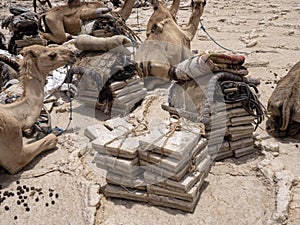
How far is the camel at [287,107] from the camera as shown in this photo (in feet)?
19.7

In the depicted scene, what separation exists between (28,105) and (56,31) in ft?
20.4

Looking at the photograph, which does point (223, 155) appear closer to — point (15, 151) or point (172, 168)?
point (172, 168)

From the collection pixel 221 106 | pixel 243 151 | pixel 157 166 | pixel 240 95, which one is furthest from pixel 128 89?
pixel 157 166

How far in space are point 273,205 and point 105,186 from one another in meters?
2.04

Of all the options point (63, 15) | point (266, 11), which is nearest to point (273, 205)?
point (63, 15)

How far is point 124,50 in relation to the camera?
7422 mm

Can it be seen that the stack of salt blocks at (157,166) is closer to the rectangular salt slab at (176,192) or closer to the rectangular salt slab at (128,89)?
the rectangular salt slab at (176,192)

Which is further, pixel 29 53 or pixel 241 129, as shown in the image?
pixel 29 53

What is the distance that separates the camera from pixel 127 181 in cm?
475

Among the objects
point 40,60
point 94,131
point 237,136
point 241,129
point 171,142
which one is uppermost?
point 40,60

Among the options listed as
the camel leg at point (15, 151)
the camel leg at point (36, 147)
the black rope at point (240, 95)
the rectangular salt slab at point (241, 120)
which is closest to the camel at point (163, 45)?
the camel leg at point (36, 147)

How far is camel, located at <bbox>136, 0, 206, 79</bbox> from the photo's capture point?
7.84 metres

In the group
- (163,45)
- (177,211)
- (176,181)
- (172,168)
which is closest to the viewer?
(172,168)

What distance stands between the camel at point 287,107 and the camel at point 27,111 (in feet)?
10.8
